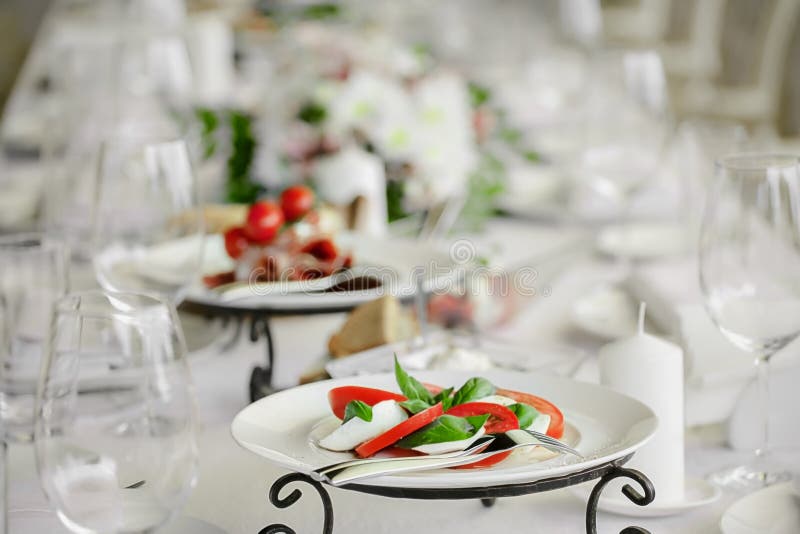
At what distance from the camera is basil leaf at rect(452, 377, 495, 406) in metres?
0.86

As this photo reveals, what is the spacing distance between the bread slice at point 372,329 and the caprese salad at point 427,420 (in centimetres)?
36

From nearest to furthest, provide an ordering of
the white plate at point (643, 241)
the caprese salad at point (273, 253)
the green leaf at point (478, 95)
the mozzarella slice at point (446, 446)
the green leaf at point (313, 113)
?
the mozzarella slice at point (446, 446) < the caprese salad at point (273, 253) < the white plate at point (643, 241) < the green leaf at point (313, 113) < the green leaf at point (478, 95)

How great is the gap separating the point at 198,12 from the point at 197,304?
13.4 ft

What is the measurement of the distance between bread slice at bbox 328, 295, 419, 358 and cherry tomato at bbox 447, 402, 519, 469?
0.40 metres

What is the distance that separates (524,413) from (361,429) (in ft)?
0.42

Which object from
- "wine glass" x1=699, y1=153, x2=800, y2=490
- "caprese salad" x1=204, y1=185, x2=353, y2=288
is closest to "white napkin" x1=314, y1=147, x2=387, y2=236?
"caprese salad" x1=204, y1=185, x2=353, y2=288

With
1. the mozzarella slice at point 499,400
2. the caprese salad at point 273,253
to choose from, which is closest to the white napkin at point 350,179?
the caprese salad at point 273,253

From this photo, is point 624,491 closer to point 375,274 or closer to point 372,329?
point 372,329

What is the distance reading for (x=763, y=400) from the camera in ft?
3.30

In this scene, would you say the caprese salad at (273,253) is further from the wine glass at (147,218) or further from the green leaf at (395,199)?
the green leaf at (395,199)

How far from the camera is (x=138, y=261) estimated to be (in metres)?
1.29

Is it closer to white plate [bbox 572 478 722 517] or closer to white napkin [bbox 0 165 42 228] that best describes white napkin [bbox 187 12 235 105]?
white napkin [bbox 0 165 42 228]

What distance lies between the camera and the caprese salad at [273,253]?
142 centimetres

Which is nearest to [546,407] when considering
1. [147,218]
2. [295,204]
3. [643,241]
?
[147,218]
